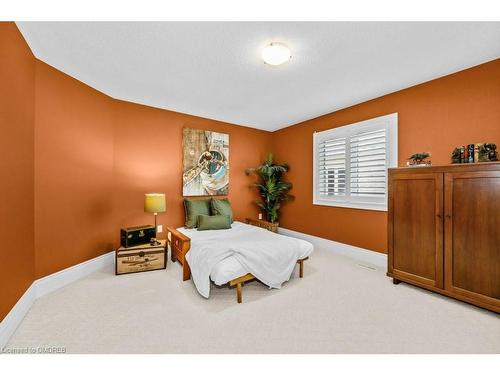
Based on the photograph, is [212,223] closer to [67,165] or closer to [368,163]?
[67,165]

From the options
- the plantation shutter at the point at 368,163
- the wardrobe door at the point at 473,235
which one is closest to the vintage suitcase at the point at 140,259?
the plantation shutter at the point at 368,163

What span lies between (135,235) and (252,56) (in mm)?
2837

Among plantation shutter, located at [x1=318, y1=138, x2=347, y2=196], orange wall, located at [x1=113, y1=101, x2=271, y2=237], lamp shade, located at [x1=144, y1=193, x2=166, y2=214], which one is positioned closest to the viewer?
lamp shade, located at [x1=144, y1=193, x2=166, y2=214]

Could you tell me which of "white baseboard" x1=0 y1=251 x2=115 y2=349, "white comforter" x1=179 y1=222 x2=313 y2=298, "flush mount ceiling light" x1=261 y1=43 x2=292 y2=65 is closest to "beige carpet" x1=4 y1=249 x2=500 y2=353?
"white baseboard" x1=0 y1=251 x2=115 y2=349

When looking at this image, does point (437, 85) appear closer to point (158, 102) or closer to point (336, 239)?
point (336, 239)

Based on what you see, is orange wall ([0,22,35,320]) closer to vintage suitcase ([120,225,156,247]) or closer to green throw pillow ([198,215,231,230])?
vintage suitcase ([120,225,156,247])

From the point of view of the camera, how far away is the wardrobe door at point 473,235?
1.91 meters

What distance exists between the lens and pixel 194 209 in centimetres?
370

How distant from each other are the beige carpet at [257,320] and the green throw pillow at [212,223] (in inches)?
36.8

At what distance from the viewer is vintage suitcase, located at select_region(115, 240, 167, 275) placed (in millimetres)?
2861

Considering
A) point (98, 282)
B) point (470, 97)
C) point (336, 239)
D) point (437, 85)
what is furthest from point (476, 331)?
point (98, 282)

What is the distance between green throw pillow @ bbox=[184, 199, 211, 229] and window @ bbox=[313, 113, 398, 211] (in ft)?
7.26

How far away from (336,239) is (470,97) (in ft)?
8.80
